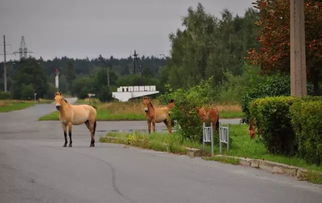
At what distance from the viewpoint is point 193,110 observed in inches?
976

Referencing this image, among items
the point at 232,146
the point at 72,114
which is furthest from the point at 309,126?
the point at 72,114

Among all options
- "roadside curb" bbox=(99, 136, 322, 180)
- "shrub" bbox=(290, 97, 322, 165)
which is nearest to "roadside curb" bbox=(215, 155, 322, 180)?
"roadside curb" bbox=(99, 136, 322, 180)

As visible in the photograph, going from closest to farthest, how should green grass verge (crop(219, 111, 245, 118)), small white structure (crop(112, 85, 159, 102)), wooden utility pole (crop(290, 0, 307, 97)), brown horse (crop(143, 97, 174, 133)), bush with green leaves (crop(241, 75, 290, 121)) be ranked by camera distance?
wooden utility pole (crop(290, 0, 307, 97)), bush with green leaves (crop(241, 75, 290, 121)), brown horse (crop(143, 97, 174, 133)), green grass verge (crop(219, 111, 245, 118)), small white structure (crop(112, 85, 159, 102))

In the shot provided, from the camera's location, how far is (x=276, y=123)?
18.0 meters

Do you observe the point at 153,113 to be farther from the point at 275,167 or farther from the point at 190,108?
the point at 275,167

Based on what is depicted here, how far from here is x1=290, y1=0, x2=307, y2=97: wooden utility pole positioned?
742 inches

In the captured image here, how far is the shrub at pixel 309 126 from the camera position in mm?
15477

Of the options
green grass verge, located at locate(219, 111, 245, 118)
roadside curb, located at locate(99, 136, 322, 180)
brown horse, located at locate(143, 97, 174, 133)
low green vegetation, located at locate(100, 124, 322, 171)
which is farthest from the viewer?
green grass verge, located at locate(219, 111, 245, 118)

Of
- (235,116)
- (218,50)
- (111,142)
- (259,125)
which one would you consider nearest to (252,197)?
(259,125)

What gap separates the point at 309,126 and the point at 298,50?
11.9ft

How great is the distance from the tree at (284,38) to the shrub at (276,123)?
235 inches


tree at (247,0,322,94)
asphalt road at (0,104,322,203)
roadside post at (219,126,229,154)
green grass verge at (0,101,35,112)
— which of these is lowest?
asphalt road at (0,104,322,203)

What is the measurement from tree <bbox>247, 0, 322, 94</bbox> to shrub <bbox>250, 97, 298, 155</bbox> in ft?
19.6

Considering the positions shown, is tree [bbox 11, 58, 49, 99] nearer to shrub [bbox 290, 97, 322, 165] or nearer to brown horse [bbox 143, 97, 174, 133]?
brown horse [bbox 143, 97, 174, 133]
